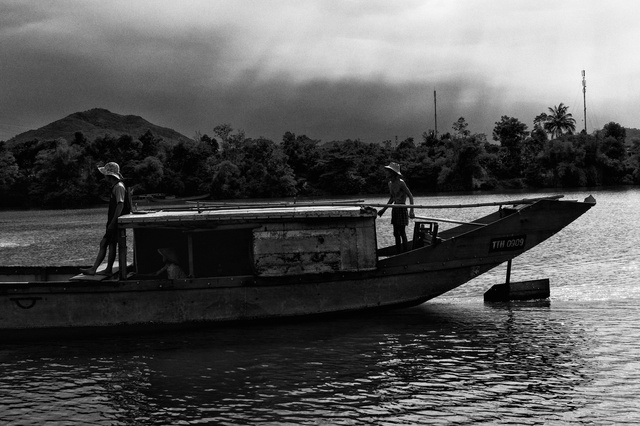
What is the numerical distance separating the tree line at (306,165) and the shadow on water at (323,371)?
85.0 meters

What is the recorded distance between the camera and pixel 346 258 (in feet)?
44.9

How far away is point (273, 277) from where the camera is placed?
13.5 meters

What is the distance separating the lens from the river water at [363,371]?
959 centimetres

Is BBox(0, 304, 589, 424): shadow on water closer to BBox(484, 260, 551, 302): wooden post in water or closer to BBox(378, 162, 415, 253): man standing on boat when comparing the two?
BBox(484, 260, 551, 302): wooden post in water

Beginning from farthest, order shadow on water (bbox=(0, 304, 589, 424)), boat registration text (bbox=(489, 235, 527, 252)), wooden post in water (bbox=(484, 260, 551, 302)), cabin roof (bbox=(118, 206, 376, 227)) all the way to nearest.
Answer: wooden post in water (bbox=(484, 260, 551, 302)) → boat registration text (bbox=(489, 235, 527, 252)) → cabin roof (bbox=(118, 206, 376, 227)) → shadow on water (bbox=(0, 304, 589, 424))

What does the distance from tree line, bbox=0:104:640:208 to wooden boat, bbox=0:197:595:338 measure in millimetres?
84233

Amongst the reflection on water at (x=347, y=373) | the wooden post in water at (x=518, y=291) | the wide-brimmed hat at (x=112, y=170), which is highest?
the wide-brimmed hat at (x=112, y=170)

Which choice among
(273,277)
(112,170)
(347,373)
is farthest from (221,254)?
(347,373)

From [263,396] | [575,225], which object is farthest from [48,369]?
[575,225]

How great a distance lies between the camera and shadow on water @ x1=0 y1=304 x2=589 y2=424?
9711mm

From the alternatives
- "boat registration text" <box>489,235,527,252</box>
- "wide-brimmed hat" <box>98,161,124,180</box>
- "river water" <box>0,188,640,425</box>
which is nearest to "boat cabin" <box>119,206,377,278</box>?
"wide-brimmed hat" <box>98,161,124,180</box>

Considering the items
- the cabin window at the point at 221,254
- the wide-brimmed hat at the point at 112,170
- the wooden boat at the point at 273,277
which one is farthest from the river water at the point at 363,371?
the wide-brimmed hat at the point at 112,170

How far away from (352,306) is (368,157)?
309 feet

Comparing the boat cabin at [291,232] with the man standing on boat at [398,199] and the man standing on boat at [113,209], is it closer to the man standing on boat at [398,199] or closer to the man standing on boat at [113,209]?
the man standing on boat at [113,209]
